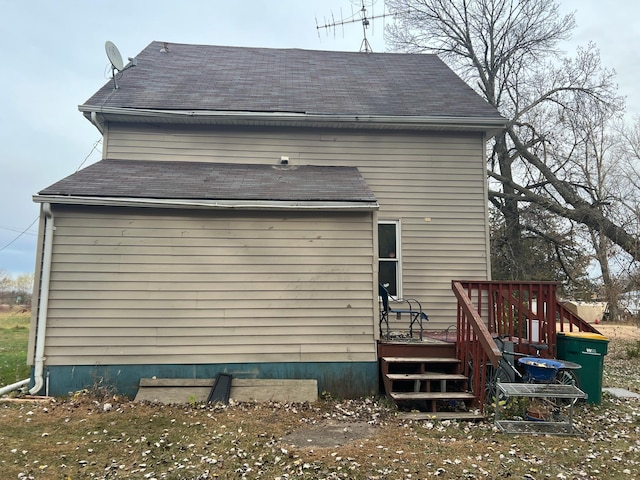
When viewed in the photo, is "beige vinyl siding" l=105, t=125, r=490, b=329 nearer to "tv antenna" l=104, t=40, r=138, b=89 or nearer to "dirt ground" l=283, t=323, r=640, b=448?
"tv antenna" l=104, t=40, r=138, b=89

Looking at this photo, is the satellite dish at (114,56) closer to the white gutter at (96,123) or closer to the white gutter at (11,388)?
the white gutter at (96,123)

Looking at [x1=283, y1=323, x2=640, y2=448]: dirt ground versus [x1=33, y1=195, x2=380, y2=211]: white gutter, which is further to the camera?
[x1=33, y1=195, x2=380, y2=211]: white gutter

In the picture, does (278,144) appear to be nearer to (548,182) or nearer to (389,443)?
(389,443)

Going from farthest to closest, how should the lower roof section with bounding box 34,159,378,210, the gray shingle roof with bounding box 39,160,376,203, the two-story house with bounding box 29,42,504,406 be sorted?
the gray shingle roof with bounding box 39,160,376,203 → the lower roof section with bounding box 34,159,378,210 → the two-story house with bounding box 29,42,504,406

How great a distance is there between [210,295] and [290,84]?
5.63 metres

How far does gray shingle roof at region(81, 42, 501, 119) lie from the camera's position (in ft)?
26.2

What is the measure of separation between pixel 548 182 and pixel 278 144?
1193 centimetres

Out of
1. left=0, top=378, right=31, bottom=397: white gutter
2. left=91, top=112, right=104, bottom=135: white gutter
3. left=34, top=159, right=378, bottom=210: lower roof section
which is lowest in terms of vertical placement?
left=0, top=378, right=31, bottom=397: white gutter

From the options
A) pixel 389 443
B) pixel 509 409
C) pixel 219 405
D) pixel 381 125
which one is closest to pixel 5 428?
pixel 219 405

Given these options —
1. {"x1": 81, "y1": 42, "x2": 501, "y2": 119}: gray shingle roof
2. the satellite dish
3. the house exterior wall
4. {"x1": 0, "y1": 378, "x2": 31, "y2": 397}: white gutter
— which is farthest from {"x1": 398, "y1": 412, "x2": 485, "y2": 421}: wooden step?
the satellite dish

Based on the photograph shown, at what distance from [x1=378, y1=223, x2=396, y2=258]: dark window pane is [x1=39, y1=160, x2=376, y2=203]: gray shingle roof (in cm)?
114

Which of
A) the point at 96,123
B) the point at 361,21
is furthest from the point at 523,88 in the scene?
the point at 96,123

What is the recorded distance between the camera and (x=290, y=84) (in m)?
9.36

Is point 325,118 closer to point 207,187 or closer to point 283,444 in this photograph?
point 207,187
